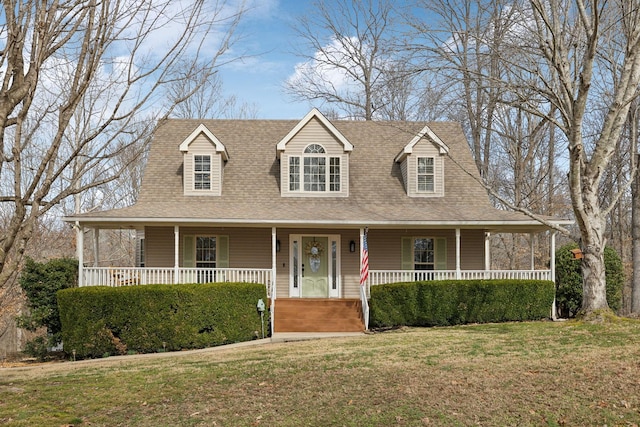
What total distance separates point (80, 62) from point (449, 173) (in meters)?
17.5

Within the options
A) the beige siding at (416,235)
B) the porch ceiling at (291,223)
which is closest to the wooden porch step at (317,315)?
the beige siding at (416,235)

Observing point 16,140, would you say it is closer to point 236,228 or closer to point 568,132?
point 568,132

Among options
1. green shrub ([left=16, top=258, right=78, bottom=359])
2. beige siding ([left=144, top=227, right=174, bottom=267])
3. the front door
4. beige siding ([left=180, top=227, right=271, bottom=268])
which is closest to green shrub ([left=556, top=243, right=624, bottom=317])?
the front door

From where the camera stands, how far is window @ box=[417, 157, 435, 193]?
20.2m

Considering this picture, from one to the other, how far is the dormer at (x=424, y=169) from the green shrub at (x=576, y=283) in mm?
4701

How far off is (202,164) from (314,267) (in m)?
5.21

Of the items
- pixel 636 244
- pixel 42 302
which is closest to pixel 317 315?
pixel 42 302

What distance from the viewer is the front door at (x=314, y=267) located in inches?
766

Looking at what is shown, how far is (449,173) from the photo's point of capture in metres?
21.1

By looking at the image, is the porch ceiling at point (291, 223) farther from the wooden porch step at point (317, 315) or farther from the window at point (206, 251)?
the wooden porch step at point (317, 315)

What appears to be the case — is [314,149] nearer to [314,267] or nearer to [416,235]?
[314,267]

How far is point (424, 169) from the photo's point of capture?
20.2 meters

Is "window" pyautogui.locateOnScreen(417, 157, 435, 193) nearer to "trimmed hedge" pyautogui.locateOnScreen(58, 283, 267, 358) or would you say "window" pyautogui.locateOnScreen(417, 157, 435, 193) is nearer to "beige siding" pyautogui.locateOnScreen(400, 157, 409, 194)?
"beige siding" pyautogui.locateOnScreen(400, 157, 409, 194)

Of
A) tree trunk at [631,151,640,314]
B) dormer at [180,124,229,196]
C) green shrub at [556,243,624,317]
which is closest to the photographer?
green shrub at [556,243,624,317]
